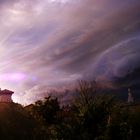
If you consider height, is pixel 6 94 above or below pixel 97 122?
above

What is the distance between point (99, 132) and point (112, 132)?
1.04 m

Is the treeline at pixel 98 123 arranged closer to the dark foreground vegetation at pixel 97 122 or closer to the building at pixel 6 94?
the dark foreground vegetation at pixel 97 122

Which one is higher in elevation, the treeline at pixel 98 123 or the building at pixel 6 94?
the building at pixel 6 94

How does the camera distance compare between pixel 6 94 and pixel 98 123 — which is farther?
pixel 6 94

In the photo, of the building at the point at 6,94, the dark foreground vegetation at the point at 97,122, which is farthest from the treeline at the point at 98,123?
the building at the point at 6,94

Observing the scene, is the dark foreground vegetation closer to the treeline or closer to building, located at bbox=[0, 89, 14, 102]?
the treeline

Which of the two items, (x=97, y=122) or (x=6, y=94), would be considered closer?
(x=97, y=122)

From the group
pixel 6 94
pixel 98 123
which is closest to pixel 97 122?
pixel 98 123

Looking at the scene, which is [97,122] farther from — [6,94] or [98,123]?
[6,94]

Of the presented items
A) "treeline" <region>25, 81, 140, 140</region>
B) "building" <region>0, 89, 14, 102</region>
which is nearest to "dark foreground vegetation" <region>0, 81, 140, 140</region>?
"treeline" <region>25, 81, 140, 140</region>

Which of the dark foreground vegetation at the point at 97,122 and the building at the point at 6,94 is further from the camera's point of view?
the building at the point at 6,94

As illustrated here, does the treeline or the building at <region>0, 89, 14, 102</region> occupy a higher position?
the building at <region>0, 89, 14, 102</region>

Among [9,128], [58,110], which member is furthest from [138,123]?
[58,110]

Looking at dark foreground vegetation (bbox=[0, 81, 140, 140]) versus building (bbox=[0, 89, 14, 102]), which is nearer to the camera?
dark foreground vegetation (bbox=[0, 81, 140, 140])
